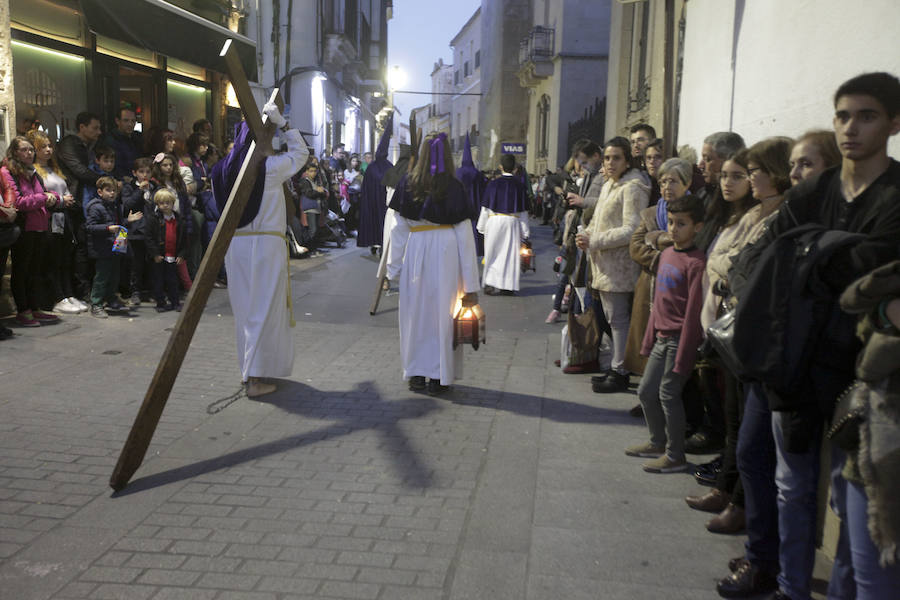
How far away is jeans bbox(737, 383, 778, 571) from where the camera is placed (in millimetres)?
3156

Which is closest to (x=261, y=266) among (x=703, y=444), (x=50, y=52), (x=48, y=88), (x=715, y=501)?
(x=703, y=444)

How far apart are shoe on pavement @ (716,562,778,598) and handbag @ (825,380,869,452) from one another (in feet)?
3.01

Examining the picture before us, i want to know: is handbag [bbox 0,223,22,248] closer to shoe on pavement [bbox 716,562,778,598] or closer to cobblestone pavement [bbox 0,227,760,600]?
cobblestone pavement [bbox 0,227,760,600]

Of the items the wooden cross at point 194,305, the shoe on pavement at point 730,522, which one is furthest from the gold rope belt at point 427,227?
the shoe on pavement at point 730,522

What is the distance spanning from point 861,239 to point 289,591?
2.40m

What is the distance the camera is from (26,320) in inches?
320

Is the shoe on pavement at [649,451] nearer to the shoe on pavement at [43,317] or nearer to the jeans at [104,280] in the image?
the shoe on pavement at [43,317]

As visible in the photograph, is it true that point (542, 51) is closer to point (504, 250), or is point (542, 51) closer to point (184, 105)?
point (184, 105)

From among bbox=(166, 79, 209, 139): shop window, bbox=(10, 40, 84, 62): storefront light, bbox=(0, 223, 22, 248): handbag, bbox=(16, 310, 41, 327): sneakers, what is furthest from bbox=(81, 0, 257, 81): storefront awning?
bbox=(16, 310, 41, 327): sneakers

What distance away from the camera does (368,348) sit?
7.93 m

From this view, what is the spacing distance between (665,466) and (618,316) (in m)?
1.81

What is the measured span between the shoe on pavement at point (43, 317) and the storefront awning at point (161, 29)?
453 cm

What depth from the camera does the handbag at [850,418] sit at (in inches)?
95.5

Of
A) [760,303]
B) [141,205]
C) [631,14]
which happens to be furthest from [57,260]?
[631,14]
